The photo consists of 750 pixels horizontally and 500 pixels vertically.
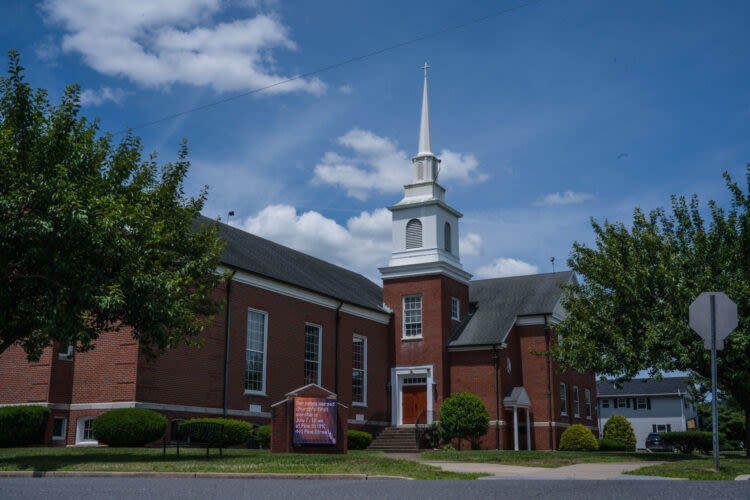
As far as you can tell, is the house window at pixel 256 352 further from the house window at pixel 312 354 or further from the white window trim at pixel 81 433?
the white window trim at pixel 81 433

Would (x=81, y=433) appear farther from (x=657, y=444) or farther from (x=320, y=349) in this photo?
(x=657, y=444)

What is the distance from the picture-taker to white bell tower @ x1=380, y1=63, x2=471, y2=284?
127 ft

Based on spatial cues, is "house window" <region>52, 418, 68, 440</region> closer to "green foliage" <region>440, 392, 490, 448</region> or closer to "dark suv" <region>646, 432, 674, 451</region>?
"green foliage" <region>440, 392, 490, 448</region>

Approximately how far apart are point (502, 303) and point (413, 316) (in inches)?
211

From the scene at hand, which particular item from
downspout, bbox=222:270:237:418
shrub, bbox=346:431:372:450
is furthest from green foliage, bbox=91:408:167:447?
shrub, bbox=346:431:372:450

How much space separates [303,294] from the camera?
33.3 meters

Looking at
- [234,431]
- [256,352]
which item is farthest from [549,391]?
[234,431]

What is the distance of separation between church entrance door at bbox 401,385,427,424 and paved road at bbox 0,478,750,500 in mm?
25324

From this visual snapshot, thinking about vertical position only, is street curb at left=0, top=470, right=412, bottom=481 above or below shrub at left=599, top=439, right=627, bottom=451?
above

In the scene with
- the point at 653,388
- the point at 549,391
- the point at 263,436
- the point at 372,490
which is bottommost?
the point at 372,490

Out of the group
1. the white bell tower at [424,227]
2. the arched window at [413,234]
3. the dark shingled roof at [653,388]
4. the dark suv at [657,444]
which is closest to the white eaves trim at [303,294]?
the white bell tower at [424,227]

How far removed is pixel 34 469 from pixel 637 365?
678 inches

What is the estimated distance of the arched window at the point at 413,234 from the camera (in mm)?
39031

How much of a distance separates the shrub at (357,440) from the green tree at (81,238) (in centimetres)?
1276
